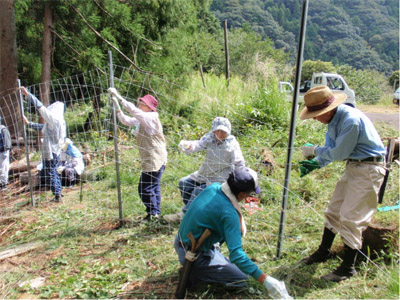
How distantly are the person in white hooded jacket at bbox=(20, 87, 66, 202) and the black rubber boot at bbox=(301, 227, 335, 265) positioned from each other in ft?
11.2

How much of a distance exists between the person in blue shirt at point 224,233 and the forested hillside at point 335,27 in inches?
1288

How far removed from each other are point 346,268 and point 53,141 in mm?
3860

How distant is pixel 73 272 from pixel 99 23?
5.44 m

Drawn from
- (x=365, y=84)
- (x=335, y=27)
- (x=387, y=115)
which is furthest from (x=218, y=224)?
(x=335, y=27)

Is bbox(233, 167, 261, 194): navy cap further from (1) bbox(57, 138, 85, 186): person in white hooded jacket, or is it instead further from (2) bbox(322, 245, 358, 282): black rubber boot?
(1) bbox(57, 138, 85, 186): person in white hooded jacket

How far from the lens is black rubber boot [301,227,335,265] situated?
116 inches

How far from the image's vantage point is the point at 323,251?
9.70 feet

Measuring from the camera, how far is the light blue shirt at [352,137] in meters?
2.55

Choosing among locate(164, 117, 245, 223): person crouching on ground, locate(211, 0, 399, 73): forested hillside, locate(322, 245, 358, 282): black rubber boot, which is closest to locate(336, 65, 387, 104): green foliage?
locate(211, 0, 399, 73): forested hillside

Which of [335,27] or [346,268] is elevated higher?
[335,27]

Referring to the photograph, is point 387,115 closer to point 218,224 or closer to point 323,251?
point 323,251

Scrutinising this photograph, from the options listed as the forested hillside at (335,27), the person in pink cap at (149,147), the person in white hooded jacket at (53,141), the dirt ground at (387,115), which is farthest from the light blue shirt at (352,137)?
the forested hillside at (335,27)

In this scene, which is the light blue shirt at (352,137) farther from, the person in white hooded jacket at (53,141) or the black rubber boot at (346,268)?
the person in white hooded jacket at (53,141)

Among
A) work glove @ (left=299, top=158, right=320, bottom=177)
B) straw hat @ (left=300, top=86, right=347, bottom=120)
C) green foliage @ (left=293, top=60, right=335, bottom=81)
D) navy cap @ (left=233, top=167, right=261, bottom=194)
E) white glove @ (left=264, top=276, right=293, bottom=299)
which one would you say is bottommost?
green foliage @ (left=293, top=60, right=335, bottom=81)
